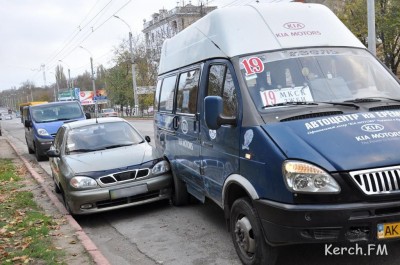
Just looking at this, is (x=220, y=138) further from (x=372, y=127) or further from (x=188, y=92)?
(x=372, y=127)

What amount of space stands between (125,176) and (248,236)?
3.06 m

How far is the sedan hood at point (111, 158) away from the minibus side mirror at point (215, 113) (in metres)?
2.80

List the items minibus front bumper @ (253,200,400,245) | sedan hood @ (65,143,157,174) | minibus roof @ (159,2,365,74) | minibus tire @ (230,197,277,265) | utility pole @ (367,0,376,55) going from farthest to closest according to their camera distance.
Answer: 1. utility pole @ (367,0,376,55)
2. sedan hood @ (65,143,157,174)
3. minibus roof @ (159,2,365,74)
4. minibus tire @ (230,197,277,265)
5. minibus front bumper @ (253,200,400,245)

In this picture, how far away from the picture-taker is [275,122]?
13.3ft

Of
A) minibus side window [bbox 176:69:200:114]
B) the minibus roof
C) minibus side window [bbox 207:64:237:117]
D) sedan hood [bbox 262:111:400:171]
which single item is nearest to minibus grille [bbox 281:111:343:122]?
sedan hood [bbox 262:111:400:171]

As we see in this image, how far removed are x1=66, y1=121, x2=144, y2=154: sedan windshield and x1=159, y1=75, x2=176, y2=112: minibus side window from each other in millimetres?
825

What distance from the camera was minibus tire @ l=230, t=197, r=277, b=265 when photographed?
398 cm

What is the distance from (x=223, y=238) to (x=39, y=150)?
1084 centimetres

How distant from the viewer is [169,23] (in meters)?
70.0

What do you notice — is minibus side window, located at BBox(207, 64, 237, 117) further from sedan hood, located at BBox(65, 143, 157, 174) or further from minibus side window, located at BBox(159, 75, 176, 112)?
sedan hood, located at BBox(65, 143, 157, 174)

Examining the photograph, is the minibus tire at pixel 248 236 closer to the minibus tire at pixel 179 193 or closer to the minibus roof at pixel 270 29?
the minibus roof at pixel 270 29

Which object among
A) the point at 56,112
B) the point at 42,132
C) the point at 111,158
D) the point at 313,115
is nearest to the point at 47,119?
the point at 56,112

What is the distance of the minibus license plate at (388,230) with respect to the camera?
138 inches

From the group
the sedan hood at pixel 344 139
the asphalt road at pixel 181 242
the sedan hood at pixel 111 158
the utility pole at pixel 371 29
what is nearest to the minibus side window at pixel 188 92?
the sedan hood at pixel 111 158
